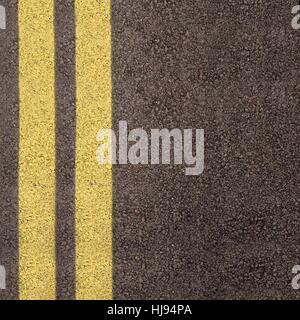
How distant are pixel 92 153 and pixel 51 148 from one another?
0.71 feet

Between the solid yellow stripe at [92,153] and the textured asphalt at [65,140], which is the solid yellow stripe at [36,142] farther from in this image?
the solid yellow stripe at [92,153]

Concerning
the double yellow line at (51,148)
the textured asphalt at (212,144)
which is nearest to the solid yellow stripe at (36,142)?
the double yellow line at (51,148)

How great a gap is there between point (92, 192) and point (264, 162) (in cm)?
92

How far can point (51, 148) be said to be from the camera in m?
3.29

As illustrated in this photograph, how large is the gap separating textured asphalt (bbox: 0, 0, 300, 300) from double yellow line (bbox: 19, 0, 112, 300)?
0.22 ft

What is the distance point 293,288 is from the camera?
10.8 ft

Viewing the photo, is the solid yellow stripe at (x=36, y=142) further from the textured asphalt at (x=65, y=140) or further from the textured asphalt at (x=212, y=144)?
the textured asphalt at (x=212, y=144)

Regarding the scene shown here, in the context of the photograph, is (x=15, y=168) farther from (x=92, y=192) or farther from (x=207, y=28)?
(x=207, y=28)

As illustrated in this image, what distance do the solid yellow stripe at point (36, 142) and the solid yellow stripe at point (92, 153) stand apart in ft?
0.47

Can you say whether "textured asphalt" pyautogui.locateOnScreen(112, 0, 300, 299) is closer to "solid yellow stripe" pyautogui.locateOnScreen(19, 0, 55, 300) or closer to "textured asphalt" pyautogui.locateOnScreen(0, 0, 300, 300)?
"textured asphalt" pyautogui.locateOnScreen(0, 0, 300, 300)

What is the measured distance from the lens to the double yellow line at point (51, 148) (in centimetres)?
329

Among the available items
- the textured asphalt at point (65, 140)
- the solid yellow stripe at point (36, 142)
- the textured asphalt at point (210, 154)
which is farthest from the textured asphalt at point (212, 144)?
the solid yellow stripe at point (36, 142)

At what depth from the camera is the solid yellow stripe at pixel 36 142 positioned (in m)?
3.29

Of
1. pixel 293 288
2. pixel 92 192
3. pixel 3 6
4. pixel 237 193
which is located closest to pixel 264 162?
pixel 237 193
